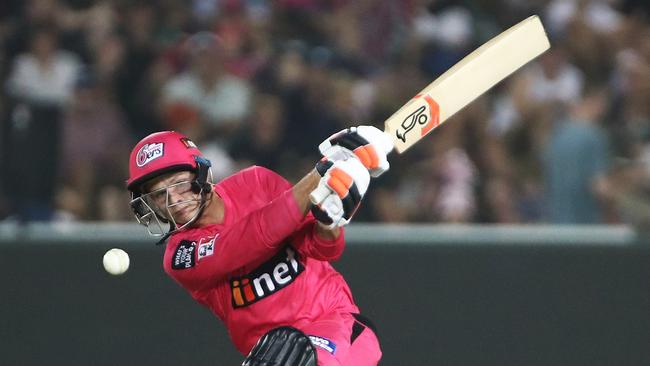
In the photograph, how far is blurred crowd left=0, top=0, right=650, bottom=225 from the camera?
6.74 metres

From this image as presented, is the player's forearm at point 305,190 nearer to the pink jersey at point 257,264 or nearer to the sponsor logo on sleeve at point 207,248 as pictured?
the pink jersey at point 257,264

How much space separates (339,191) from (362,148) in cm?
23

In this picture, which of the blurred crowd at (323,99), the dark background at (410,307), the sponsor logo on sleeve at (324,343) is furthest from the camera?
the blurred crowd at (323,99)

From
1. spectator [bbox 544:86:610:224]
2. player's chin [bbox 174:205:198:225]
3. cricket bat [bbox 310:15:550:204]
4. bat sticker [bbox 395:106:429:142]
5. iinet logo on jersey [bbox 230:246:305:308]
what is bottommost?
iinet logo on jersey [bbox 230:246:305:308]

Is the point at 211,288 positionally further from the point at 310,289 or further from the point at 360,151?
the point at 360,151

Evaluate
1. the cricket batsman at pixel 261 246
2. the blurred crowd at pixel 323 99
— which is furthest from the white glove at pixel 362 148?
the blurred crowd at pixel 323 99

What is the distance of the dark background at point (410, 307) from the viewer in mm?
6293

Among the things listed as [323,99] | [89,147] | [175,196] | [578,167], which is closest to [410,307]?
[578,167]

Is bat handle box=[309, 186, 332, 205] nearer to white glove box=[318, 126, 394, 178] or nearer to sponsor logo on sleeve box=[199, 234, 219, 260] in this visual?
white glove box=[318, 126, 394, 178]

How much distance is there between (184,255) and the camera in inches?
168

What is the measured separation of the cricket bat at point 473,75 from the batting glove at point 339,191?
0.62 meters

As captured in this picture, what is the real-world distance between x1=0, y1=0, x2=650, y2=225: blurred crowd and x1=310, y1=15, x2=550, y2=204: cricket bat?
2.20m

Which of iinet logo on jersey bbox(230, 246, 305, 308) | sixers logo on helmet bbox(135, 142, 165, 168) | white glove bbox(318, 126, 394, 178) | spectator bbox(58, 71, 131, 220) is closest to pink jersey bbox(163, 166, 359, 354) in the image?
iinet logo on jersey bbox(230, 246, 305, 308)

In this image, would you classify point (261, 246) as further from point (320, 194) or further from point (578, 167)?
point (578, 167)
